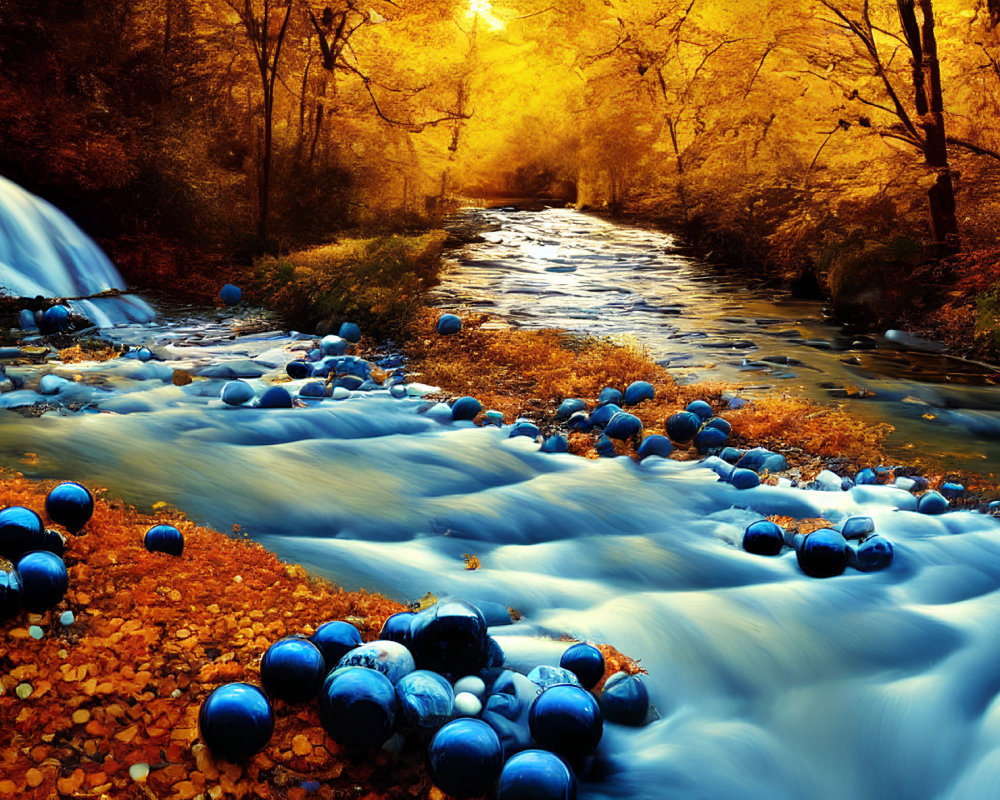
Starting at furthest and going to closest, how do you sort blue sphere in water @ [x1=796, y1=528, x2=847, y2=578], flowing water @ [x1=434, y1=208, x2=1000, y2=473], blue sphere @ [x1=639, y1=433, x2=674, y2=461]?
flowing water @ [x1=434, y1=208, x2=1000, y2=473] → blue sphere @ [x1=639, y1=433, x2=674, y2=461] → blue sphere in water @ [x1=796, y1=528, x2=847, y2=578]

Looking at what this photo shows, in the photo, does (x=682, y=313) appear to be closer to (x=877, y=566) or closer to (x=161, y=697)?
(x=877, y=566)

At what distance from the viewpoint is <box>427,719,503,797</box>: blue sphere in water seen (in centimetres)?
205

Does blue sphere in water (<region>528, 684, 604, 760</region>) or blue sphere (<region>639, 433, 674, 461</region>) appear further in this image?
blue sphere (<region>639, 433, 674, 461</region>)

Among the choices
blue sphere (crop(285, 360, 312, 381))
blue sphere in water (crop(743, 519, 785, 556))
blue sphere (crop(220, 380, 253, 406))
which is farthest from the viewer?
blue sphere (crop(285, 360, 312, 381))

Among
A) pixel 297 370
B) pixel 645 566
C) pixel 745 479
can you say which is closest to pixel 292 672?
pixel 645 566

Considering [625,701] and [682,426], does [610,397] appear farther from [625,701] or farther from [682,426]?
[625,701]

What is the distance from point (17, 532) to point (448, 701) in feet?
4.98

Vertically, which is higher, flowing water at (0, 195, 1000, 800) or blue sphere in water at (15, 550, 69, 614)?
blue sphere in water at (15, 550, 69, 614)

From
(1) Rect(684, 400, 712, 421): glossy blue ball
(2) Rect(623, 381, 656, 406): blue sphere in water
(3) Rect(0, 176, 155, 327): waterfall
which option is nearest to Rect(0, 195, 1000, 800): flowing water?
(1) Rect(684, 400, 712, 421): glossy blue ball

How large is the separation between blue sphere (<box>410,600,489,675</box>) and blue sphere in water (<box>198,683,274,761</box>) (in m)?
0.51

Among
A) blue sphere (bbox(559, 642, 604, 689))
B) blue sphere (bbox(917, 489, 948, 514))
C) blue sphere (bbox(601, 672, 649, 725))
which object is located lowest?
blue sphere (bbox(601, 672, 649, 725))

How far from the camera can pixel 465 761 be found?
204 centimetres

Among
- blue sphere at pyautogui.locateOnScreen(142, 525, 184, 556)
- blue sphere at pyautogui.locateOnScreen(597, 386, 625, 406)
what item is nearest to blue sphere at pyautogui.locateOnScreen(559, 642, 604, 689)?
blue sphere at pyautogui.locateOnScreen(142, 525, 184, 556)

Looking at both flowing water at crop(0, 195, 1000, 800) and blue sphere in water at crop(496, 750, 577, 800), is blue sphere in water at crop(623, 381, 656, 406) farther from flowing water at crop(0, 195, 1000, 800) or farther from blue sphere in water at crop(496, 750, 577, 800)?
blue sphere in water at crop(496, 750, 577, 800)
